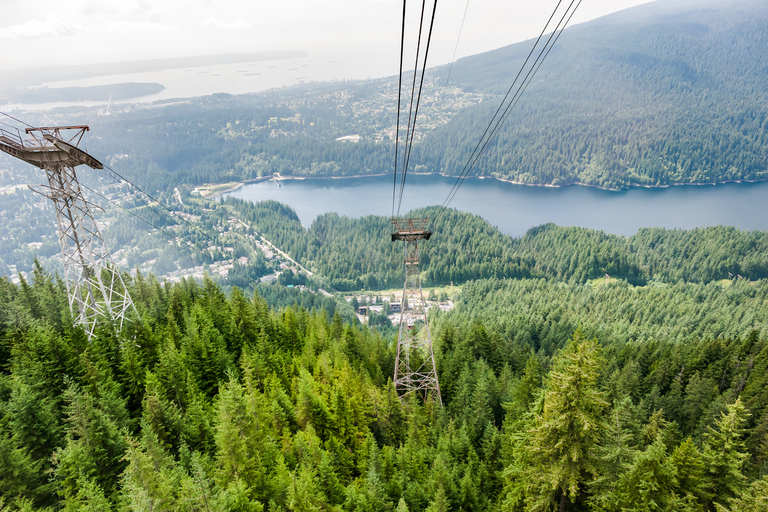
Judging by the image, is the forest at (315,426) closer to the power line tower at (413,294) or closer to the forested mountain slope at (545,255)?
the power line tower at (413,294)

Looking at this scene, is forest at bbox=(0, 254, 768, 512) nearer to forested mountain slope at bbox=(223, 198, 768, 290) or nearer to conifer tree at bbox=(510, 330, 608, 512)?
conifer tree at bbox=(510, 330, 608, 512)

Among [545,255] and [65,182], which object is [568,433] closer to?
[65,182]

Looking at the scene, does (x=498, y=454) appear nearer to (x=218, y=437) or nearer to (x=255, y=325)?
(x=218, y=437)

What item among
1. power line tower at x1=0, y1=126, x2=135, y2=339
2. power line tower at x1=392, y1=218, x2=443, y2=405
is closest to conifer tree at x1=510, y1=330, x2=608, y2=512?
power line tower at x1=392, y1=218, x2=443, y2=405

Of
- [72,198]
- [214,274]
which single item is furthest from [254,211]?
[72,198]

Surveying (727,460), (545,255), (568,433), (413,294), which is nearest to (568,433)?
(568,433)

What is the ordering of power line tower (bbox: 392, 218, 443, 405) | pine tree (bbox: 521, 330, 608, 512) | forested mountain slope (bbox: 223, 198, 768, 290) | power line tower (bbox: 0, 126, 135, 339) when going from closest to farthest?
pine tree (bbox: 521, 330, 608, 512) → power line tower (bbox: 0, 126, 135, 339) → power line tower (bbox: 392, 218, 443, 405) → forested mountain slope (bbox: 223, 198, 768, 290)

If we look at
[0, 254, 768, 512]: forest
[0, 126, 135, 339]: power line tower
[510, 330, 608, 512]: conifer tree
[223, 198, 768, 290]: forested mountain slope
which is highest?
[0, 126, 135, 339]: power line tower

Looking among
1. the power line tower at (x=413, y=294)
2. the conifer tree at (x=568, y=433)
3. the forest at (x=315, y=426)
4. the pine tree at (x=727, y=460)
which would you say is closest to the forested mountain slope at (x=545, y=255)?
the forest at (x=315, y=426)
